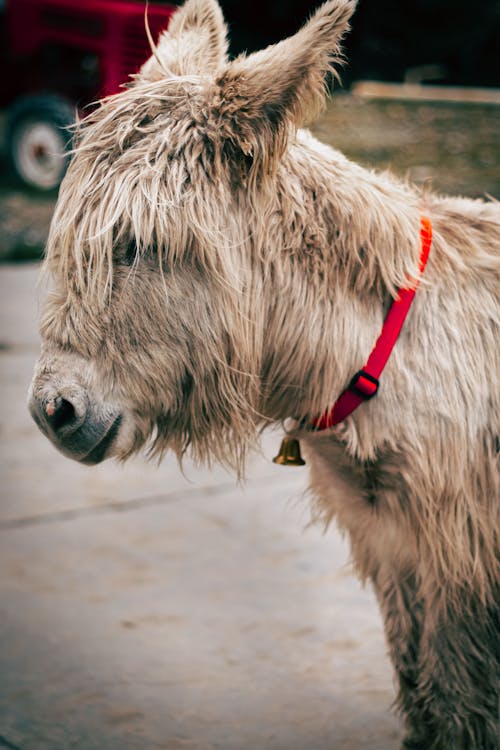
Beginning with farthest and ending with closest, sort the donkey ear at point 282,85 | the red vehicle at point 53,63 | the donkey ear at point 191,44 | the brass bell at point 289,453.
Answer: the red vehicle at point 53,63 → the brass bell at point 289,453 → the donkey ear at point 191,44 → the donkey ear at point 282,85

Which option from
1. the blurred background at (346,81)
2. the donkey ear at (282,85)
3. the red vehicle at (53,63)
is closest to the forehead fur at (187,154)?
the donkey ear at (282,85)

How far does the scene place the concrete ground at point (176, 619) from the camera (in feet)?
9.47

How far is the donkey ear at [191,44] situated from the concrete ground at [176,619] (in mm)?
1258

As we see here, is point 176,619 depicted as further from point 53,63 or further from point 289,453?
point 53,63

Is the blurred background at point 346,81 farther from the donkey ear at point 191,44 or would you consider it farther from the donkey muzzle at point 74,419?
the donkey muzzle at point 74,419

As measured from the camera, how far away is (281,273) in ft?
6.76

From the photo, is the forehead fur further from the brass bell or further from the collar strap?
the brass bell

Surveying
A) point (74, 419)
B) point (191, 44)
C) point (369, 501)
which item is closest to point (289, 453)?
point (369, 501)

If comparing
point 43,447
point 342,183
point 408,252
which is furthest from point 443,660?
point 43,447

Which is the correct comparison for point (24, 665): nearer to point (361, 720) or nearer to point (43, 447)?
point (361, 720)

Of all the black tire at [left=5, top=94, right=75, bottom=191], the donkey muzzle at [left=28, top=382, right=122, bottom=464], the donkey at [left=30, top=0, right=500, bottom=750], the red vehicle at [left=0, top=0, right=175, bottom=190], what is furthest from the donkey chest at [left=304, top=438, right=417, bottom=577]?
the black tire at [left=5, top=94, right=75, bottom=191]

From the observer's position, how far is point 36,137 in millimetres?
10633

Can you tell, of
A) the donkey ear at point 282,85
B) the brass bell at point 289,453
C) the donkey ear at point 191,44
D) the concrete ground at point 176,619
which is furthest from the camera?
the concrete ground at point 176,619

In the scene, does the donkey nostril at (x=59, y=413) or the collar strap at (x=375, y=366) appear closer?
the donkey nostril at (x=59, y=413)
